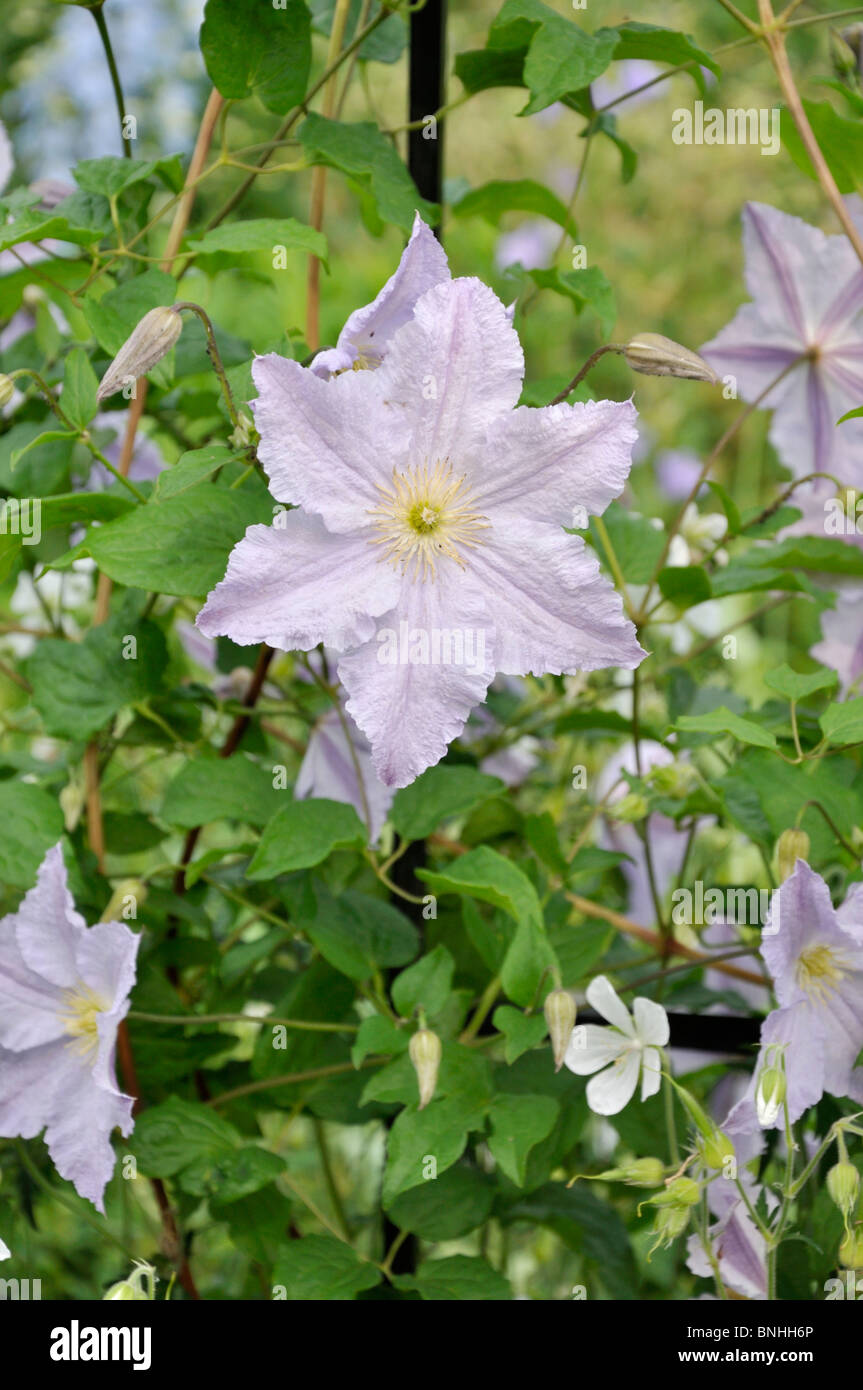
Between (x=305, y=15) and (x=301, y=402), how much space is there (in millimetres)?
258

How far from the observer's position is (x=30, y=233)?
1.89ft

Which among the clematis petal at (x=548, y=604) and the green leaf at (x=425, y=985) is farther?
the green leaf at (x=425, y=985)

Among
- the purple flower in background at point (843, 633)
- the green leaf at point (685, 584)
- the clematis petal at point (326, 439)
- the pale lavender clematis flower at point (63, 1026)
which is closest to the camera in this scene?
the clematis petal at point (326, 439)

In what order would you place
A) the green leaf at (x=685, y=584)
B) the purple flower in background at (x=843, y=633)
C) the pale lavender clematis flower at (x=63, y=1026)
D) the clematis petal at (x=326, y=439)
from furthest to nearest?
1. the purple flower in background at (x=843, y=633)
2. the green leaf at (x=685, y=584)
3. the pale lavender clematis flower at (x=63, y=1026)
4. the clematis petal at (x=326, y=439)

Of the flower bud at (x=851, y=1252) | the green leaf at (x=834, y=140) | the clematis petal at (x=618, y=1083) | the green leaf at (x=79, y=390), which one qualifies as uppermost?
the green leaf at (x=834, y=140)

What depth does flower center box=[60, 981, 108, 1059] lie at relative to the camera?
69 centimetres

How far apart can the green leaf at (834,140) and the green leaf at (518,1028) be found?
47cm

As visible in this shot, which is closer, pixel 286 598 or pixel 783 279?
pixel 286 598

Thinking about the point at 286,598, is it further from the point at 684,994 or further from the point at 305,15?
the point at 684,994

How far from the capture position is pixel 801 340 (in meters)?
0.85

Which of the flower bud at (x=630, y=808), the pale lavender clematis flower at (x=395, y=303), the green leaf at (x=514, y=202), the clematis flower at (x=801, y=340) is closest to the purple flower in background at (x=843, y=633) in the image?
the clematis flower at (x=801, y=340)

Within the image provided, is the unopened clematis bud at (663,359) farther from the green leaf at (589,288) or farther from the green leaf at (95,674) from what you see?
the green leaf at (95,674)

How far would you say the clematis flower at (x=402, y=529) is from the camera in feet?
1.76
